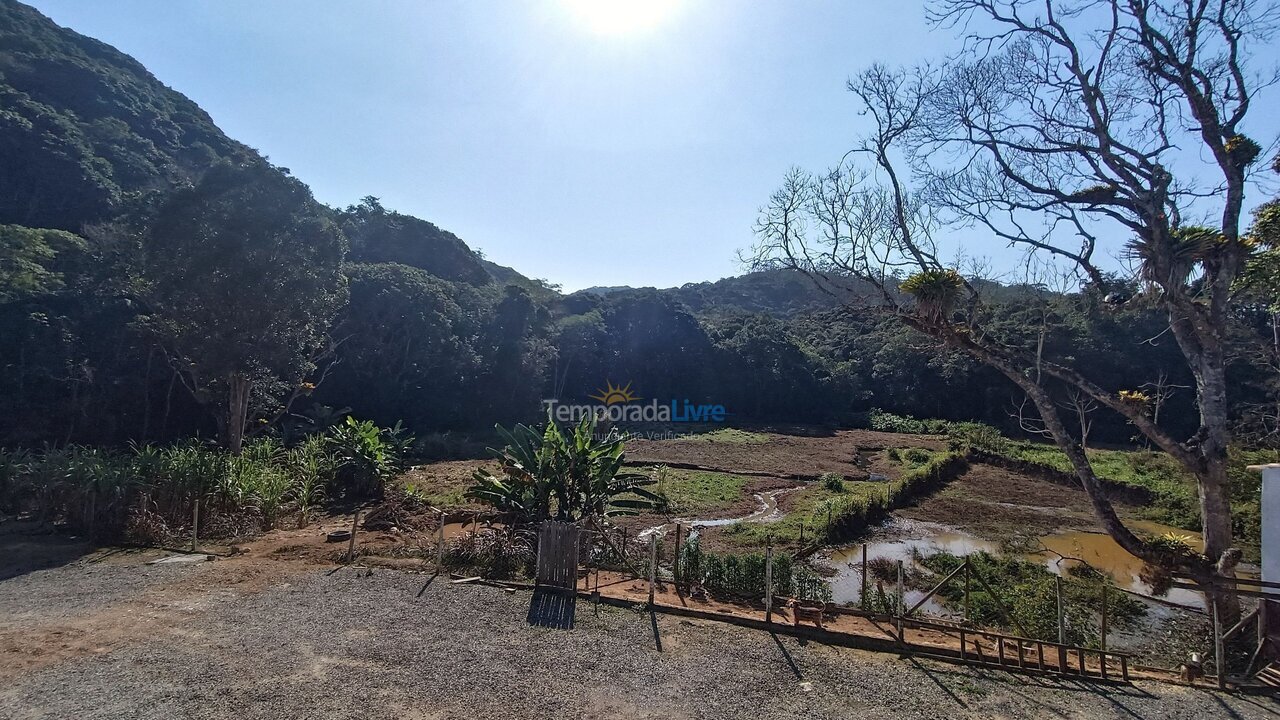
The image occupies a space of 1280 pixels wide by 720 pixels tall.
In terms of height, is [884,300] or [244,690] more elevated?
[884,300]

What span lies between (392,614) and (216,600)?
2.00 metres

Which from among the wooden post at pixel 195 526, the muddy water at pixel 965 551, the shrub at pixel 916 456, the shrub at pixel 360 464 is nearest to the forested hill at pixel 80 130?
the shrub at pixel 360 464

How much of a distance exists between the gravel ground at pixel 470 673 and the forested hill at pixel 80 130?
1683 cm

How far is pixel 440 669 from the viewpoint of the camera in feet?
16.4

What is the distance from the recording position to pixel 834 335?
51.4 metres

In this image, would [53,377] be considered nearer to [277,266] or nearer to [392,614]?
[277,266]

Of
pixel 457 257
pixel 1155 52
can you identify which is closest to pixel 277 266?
pixel 1155 52

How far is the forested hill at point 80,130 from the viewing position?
24.6 meters

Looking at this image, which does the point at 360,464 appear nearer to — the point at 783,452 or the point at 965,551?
the point at 965,551

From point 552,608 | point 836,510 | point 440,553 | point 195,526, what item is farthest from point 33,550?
point 836,510

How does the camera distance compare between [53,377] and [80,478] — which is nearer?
[80,478]

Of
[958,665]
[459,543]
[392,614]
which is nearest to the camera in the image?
[958,665]

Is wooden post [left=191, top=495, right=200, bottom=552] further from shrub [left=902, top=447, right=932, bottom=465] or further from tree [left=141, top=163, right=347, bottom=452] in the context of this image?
shrub [left=902, top=447, right=932, bottom=465]

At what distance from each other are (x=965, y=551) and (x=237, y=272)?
1635 cm
